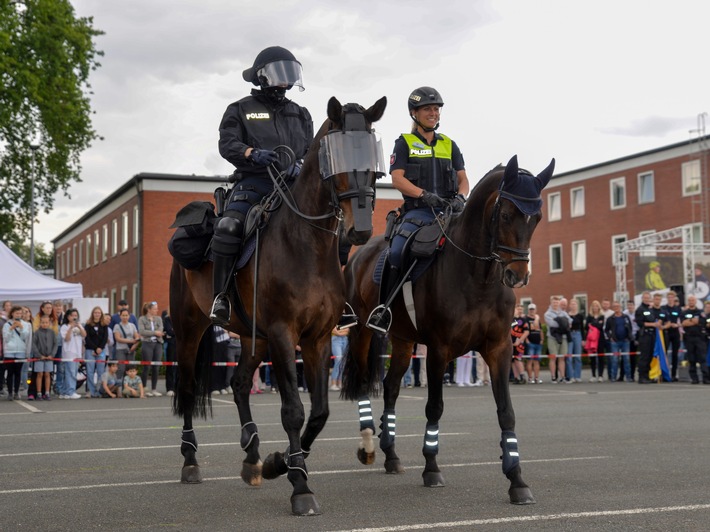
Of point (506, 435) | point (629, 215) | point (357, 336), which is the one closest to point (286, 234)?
point (506, 435)

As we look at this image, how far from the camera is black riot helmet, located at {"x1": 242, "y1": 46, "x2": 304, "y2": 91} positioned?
8.59 m

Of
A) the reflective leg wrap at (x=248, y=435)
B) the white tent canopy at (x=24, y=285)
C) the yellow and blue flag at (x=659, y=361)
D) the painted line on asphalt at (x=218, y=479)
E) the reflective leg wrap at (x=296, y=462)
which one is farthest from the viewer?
the yellow and blue flag at (x=659, y=361)

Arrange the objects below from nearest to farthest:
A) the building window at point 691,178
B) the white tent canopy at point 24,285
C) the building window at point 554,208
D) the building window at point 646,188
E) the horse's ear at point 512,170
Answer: the horse's ear at point 512,170 → the white tent canopy at point 24,285 → the building window at point 691,178 → the building window at point 646,188 → the building window at point 554,208

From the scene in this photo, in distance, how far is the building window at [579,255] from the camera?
65469 millimetres

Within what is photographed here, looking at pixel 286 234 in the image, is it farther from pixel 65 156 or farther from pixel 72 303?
pixel 65 156

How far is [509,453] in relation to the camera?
25.4 ft

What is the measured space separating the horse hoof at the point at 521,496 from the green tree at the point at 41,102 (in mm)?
33543

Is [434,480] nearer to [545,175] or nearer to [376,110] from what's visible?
[545,175]

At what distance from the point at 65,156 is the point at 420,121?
36.5 metres

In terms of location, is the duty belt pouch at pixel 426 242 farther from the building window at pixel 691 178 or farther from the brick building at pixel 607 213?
the building window at pixel 691 178

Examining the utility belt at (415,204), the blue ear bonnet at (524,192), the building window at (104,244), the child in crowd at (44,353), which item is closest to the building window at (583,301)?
the building window at (104,244)

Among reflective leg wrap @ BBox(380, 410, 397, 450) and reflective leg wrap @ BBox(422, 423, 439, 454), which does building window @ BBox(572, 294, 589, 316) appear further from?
reflective leg wrap @ BBox(422, 423, 439, 454)

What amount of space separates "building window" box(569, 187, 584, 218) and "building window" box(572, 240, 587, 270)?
1.97 meters

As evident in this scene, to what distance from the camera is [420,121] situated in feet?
31.7
